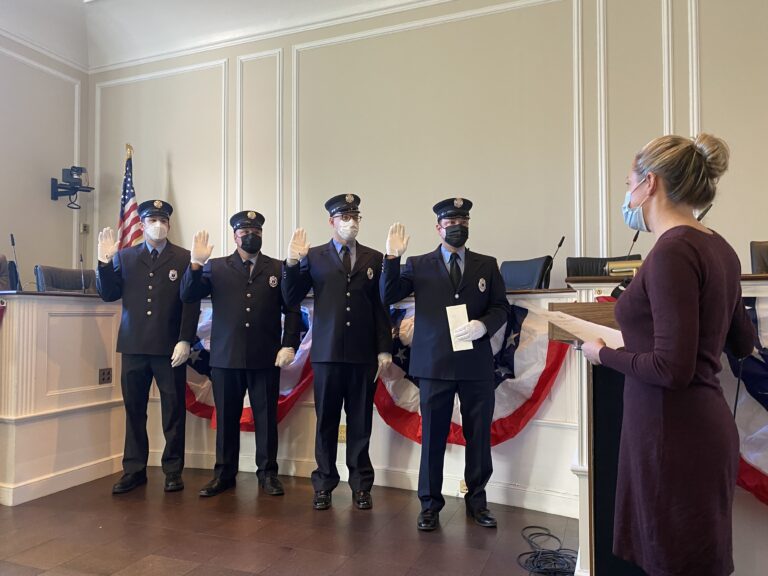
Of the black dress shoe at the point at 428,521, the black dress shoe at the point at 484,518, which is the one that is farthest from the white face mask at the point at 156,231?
the black dress shoe at the point at 484,518

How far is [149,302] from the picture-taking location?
10.6 feet

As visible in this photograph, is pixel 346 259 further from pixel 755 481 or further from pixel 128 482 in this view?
pixel 755 481

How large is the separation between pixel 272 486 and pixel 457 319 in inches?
56.6

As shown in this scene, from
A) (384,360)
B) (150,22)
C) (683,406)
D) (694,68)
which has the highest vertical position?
(150,22)

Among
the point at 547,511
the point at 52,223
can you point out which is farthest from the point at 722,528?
the point at 52,223

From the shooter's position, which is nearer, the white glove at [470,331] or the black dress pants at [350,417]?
the white glove at [470,331]

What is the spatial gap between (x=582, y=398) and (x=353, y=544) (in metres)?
1.17

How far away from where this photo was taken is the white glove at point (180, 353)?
3.16 meters

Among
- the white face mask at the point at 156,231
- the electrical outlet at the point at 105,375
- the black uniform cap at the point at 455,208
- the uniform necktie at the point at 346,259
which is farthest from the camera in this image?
the electrical outlet at the point at 105,375

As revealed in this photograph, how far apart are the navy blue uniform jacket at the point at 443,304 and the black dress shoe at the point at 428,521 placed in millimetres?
636

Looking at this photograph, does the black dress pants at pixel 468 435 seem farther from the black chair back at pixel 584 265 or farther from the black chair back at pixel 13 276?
the black chair back at pixel 13 276

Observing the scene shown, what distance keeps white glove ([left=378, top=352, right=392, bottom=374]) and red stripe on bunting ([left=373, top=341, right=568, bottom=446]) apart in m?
0.35

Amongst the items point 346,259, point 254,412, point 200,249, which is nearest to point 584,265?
point 346,259

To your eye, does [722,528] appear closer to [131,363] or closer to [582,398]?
[582,398]
